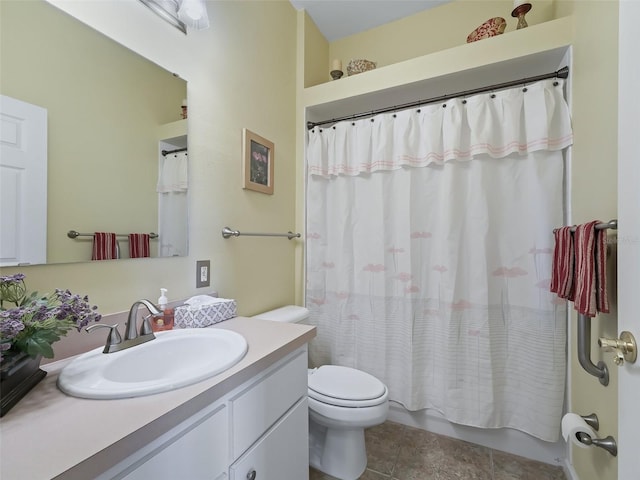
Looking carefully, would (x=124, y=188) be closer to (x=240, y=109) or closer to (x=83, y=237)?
(x=83, y=237)

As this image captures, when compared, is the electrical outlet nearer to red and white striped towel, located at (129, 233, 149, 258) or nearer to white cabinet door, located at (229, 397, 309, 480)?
red and white striped towel, located at (129, 233, 149, 258)

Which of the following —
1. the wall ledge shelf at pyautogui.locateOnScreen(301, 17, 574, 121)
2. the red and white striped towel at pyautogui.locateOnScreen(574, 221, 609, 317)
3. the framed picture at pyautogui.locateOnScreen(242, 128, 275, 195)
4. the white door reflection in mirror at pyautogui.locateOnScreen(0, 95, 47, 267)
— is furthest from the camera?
the framed picture at pyautogui.locateOnScreen(242, 128, 275, 195)

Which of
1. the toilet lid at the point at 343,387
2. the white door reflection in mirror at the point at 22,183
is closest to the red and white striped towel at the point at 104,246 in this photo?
the white door reflection in mirror at the point at 22,183

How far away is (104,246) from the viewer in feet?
3.04

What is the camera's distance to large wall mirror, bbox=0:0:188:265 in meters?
0.77

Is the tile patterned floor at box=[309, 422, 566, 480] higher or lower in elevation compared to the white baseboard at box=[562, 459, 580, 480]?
lower

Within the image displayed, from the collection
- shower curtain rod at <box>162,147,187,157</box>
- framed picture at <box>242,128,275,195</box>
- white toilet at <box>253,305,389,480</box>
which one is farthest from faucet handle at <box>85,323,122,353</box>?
framed picture at <box>242,128,275,195</box>

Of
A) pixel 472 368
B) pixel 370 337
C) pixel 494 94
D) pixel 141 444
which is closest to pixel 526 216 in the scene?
pixel 494 94

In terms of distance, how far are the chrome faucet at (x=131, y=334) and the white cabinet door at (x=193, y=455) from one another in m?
0.39

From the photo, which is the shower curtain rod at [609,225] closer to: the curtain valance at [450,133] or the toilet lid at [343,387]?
the curtain valance at [450,133]

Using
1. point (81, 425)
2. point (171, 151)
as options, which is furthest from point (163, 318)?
point (171, 151)

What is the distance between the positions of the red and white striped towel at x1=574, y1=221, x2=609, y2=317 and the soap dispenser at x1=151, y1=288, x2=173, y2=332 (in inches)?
58.9

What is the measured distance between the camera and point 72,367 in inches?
27.2

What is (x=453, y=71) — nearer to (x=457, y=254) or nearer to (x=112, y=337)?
(x=457, y=254)
